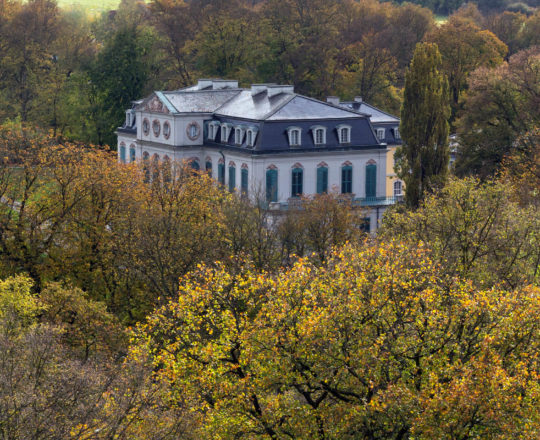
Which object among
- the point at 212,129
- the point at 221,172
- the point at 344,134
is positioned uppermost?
the point at 212,129

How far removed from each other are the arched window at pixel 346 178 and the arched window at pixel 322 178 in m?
1.36

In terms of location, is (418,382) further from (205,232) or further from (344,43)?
(344,43)

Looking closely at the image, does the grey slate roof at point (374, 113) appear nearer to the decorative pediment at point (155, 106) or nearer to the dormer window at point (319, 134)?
the dormer window at point (319, 134)

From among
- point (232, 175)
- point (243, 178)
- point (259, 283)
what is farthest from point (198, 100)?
point (259, 283)

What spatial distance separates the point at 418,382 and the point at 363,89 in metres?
79.6

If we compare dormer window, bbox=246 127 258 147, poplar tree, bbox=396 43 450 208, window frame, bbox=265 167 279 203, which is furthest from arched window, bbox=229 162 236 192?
poplar tree, bbox=396 43 450 208

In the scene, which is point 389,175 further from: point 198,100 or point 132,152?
point 132,152

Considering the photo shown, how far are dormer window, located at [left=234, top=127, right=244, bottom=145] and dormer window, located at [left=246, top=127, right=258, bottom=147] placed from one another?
56 centimetres

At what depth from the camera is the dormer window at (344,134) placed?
71.2 meters

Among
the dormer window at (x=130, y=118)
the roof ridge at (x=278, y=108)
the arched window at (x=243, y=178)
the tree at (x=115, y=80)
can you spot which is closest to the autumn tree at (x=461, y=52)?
the tree at (x=115, y=80)

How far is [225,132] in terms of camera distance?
236 feet

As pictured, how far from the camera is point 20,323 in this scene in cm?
3578

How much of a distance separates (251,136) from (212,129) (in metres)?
4.65

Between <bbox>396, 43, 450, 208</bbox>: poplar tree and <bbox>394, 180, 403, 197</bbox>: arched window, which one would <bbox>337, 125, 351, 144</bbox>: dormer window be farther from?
<bbox>396, 43, 450, 208</bbox>: poplar tree
